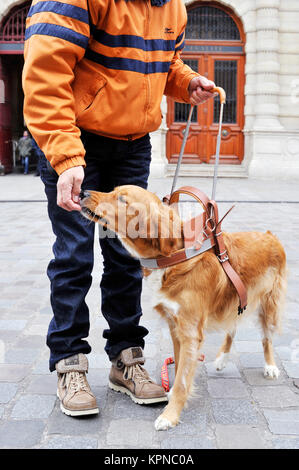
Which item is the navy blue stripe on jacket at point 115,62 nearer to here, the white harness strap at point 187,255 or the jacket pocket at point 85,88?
the jacket pocket at point 85,88

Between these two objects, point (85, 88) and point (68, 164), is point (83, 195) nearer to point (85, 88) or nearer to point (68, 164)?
point (68, 164)

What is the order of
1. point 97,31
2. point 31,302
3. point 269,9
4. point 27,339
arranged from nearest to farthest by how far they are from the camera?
1. point 97,31
2. point 27,339
3. point 31,302
4. point 269,9

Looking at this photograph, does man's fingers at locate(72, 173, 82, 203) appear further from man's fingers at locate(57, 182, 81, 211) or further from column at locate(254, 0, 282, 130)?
column at locate(254, 0, 282, 130)

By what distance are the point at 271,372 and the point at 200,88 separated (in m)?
1.66

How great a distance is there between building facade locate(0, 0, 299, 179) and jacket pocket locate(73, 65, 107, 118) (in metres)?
13.2

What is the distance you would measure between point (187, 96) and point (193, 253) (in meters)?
1.02

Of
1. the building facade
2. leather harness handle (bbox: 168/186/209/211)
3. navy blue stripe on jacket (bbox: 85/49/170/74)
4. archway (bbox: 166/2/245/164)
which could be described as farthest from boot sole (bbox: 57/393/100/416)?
archway (bbox: 166/2/245/164)

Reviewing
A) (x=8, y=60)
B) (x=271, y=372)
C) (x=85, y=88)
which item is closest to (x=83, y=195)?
(x=85, y=88)

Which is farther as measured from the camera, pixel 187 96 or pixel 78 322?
pixel 187 96

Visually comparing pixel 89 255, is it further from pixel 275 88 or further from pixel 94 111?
pixel 275 88

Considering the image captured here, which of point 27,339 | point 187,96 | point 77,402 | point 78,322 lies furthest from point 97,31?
point 27,339

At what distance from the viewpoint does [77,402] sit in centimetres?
246

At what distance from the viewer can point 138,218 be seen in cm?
238

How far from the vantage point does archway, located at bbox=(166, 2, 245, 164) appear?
16.0 metres
